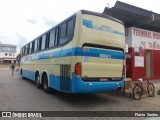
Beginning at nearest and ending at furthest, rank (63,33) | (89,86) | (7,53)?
1. (89,86)
2. (63,33)
3. (7,53)

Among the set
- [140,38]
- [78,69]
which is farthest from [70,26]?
[140,38]

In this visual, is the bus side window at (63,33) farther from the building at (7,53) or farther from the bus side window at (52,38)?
the building at (7,53)

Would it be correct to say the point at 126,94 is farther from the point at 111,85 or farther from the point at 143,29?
the point at 143,29

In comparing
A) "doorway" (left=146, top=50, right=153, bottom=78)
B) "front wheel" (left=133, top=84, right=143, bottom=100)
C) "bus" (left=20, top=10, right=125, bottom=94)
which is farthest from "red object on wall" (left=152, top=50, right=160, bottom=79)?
"bus" (left=20, top=10, right=125, bottom=94)

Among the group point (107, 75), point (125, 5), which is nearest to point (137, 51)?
point (125, 5)

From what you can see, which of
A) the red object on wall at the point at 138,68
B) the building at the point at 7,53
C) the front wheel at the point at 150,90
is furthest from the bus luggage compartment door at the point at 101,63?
the building at the point at 7,53

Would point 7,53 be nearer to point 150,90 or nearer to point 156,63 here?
point 156,63

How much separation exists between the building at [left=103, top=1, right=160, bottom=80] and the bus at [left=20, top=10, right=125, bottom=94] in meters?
3.54

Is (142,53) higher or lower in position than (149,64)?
higher

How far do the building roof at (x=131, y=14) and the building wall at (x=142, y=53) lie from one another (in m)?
0.75

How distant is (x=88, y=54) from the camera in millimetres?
7289

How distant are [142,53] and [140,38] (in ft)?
3.47

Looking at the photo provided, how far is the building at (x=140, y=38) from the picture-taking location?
1171cm

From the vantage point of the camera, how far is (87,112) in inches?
263
